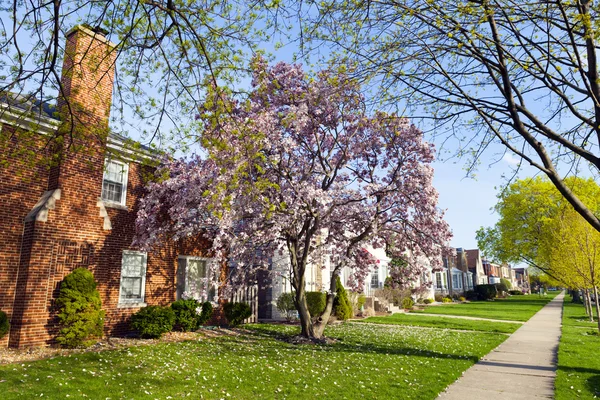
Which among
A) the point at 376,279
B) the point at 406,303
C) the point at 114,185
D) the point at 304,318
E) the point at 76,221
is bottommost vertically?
the point at 406,303

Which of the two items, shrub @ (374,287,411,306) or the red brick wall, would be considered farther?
shrub @ (374,287,411,306)

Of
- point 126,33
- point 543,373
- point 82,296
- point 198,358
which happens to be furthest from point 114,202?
point 543,373

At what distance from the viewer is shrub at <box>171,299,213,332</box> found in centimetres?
1434

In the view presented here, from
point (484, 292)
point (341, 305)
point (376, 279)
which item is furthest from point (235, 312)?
point (484, 292)

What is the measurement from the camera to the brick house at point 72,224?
10812 mm

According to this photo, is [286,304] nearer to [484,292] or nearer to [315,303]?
[315,303]

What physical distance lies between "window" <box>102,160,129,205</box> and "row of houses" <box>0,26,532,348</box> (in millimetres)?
34

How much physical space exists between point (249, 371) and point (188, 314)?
641 cm

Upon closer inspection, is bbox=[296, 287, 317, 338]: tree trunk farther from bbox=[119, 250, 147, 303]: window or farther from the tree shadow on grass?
bbox=[119, 250, 147, 303]: window

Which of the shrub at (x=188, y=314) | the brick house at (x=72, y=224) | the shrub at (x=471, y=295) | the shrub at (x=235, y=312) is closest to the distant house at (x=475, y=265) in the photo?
the shrub at (x=471, y=295)

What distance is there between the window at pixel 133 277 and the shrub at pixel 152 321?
2.96 ft

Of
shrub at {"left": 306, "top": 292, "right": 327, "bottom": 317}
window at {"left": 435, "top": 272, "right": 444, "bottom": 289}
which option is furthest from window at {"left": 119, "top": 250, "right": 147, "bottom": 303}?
window at {"left": 435, "top": 272, "right": 444, "bottom": 289}

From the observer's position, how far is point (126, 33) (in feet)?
23.9

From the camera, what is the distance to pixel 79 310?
36.9 feet
